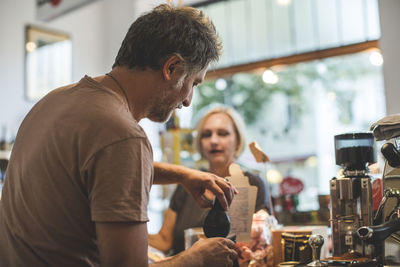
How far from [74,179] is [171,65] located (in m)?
0.43

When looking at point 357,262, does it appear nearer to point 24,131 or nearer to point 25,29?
point 24,131

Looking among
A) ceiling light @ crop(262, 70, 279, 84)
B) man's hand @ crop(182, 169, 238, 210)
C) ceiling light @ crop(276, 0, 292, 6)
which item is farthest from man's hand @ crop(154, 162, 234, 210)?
ceiling light @ crop(276, 0, 292, 6)

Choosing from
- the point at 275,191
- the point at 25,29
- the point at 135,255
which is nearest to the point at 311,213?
the point at 135,255

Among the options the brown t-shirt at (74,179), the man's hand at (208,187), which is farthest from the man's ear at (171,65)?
the man's hand at (208,187)

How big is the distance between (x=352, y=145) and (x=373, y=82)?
22.8 ft

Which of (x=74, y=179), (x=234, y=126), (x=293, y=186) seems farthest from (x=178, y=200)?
(x=74, y=179)

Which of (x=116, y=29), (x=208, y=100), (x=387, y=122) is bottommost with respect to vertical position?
(x=387, y=122)

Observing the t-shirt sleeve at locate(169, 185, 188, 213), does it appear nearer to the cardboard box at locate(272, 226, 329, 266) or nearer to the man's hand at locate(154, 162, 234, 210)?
the man's hand at locate(154, 162, 234, 210)

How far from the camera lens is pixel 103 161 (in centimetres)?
110

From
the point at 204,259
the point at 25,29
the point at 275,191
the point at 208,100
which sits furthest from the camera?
the point at 208,100

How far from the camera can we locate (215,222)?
152 cm

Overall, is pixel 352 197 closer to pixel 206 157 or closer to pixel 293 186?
pixel 293 186

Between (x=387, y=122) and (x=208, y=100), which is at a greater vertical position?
(x=208, y=100)

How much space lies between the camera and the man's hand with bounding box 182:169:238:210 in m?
1.60
